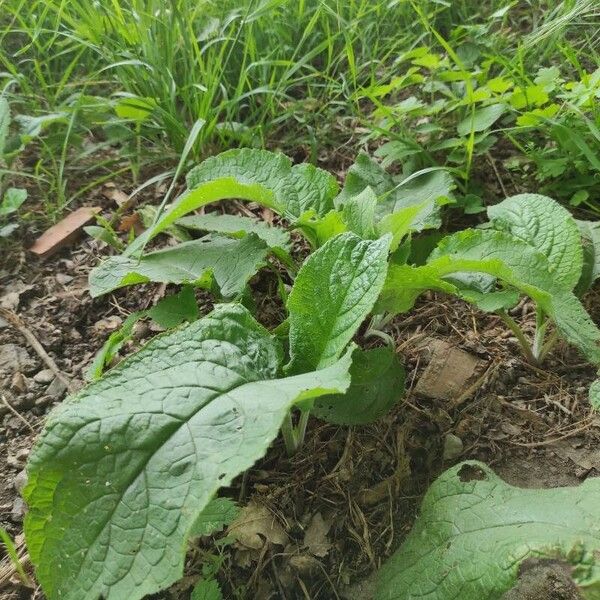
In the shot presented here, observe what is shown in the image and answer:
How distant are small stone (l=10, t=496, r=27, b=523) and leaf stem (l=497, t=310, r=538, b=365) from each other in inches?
43.2

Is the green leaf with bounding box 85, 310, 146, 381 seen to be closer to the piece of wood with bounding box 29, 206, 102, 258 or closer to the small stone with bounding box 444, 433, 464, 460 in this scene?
the piece of wood with bounding box 29, 206, 102, 258

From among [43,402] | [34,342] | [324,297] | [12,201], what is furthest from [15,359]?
[324,297]

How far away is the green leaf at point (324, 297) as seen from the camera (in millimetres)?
1192

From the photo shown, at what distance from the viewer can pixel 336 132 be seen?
6.89 feet

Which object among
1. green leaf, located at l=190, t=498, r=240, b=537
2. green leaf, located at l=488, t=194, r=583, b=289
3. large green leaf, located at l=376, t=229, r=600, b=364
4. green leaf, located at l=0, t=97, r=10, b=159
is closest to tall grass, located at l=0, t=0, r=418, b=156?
green leaf, located at l=0, t=97, r=10, b=159

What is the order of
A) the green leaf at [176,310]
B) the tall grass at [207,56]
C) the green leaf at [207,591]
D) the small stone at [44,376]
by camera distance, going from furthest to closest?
the tall grass at [207,56]
the small stone at [44,376]
the green leaf at [176,310]
the green leaf at [207,591]

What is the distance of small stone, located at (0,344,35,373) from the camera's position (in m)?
1.58

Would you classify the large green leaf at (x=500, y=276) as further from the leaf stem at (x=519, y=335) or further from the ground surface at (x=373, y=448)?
the ground surface at (x=373, y=448)

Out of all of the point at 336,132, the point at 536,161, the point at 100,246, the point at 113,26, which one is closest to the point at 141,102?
the point at 113,26

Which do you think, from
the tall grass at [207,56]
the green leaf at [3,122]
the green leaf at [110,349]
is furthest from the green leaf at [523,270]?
the green leaf at [3,122]

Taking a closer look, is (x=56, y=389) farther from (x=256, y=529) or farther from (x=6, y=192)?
(x=6, y=192)

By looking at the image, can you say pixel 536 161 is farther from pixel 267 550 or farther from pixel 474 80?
pixel 267 550

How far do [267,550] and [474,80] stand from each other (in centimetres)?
149

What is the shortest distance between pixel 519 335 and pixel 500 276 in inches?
9.7
